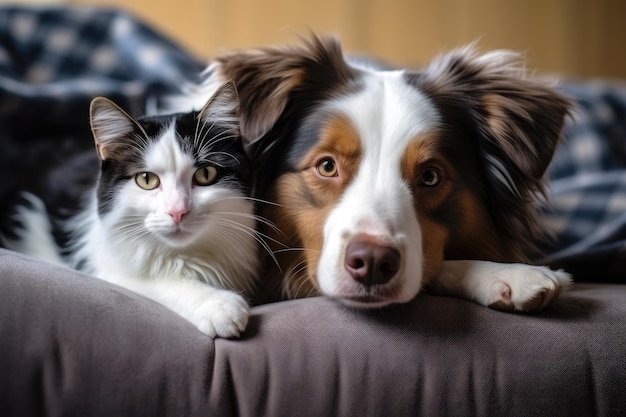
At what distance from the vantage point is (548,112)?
1.81 meters

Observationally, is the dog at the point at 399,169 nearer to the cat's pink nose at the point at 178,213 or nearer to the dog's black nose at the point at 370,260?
the dog's black nose at the point at 370,260

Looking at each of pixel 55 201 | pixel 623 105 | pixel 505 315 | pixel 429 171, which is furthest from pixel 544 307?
pixel 623 105

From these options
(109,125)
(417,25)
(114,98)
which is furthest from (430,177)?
(417,25)

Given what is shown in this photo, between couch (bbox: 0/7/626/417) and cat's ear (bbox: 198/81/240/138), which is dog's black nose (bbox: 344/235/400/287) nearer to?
couch (bbox: 0/7/626/417)

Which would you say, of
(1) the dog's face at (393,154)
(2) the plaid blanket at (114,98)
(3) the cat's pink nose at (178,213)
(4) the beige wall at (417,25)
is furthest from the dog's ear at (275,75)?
(4) the beige wall at (417,25)

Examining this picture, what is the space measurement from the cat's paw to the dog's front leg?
1.61 ft

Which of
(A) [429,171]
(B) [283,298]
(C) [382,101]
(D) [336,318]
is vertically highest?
(C) [382,101]

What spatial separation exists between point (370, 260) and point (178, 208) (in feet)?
1.36

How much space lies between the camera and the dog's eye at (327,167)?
1.62m

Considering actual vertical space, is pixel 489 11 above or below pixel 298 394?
above

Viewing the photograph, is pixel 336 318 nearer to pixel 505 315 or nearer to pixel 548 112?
pixel 505 315

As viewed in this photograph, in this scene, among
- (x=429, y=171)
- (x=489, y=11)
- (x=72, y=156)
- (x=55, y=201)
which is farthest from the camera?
(x=489, y=11)

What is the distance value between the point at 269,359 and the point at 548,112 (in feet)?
3.42

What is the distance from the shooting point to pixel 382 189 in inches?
59.6
